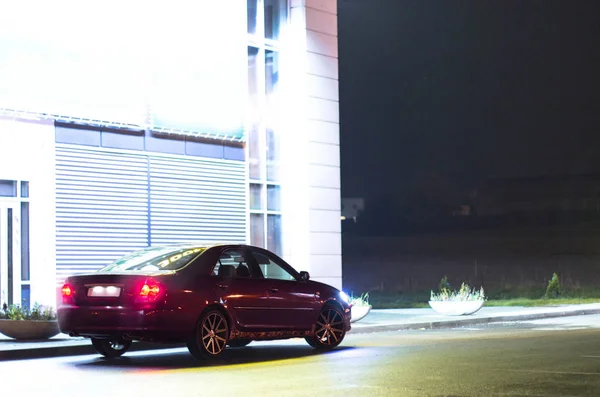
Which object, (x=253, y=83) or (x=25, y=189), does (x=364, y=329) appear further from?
(x=253, y=83)

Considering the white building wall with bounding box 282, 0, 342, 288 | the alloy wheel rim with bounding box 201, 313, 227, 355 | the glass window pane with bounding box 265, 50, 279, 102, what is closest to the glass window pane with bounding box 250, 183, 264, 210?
the white building wall with bounding box 282, 0, 342, 288

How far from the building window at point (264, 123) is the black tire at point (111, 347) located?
9.88 m

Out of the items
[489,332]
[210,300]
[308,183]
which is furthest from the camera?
[308,183]

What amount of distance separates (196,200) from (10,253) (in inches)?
188

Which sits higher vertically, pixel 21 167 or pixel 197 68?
pixel 197 68

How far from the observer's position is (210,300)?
13.0 metres

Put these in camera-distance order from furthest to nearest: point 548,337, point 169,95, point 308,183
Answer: point 308,183 < point 169,95 < point 548,337

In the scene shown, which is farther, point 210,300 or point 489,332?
point 489,332

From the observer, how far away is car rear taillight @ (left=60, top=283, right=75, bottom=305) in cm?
1305

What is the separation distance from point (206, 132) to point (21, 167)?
4.83 meters

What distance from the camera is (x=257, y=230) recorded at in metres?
24.1

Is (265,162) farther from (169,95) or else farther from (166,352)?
(166,352)

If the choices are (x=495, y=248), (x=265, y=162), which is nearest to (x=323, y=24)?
(x=265, y=162)

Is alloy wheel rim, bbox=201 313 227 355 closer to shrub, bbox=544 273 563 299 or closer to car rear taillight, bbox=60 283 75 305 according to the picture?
car rear taillight, bbox=60 283 75 305
